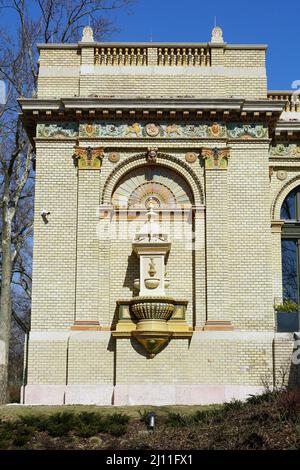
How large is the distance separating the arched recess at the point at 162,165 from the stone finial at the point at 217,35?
406 cm

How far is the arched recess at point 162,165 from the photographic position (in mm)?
→ 24406

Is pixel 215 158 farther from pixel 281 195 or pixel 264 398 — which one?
pixel 264 398

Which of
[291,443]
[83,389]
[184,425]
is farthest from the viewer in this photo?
[83,389]

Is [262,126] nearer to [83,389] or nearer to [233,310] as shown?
[233,310]

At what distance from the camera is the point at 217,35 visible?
2548cm

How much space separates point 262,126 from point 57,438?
11752mm

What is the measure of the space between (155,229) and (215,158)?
9.25 ft

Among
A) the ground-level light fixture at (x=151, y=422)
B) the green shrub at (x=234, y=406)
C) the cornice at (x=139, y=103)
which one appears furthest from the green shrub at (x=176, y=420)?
A: the cornice at (x=139, y=103)

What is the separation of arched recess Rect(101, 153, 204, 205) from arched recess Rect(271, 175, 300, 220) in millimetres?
3085

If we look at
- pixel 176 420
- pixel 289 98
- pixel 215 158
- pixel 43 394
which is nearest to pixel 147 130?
pixel 215 158

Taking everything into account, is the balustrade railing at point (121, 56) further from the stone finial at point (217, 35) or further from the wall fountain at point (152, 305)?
the wall fountain at point (152, 305)

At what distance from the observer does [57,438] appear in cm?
1791

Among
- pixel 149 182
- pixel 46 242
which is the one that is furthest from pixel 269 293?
pixel 46 242

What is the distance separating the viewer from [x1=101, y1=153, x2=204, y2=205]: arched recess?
2441cm
